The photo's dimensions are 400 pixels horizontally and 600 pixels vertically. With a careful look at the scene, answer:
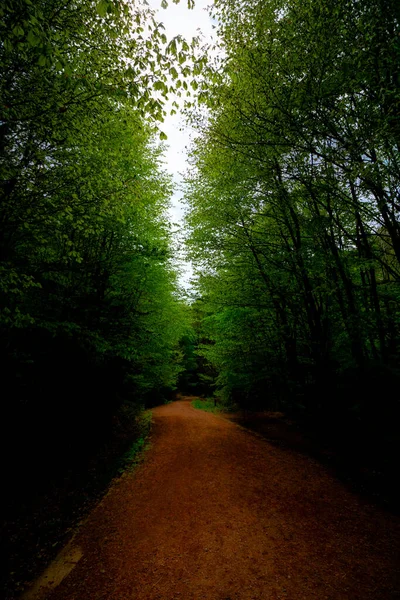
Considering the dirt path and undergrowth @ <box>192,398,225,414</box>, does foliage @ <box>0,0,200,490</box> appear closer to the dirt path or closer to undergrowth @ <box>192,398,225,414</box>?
the dirt path

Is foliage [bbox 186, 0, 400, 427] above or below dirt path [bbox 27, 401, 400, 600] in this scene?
above

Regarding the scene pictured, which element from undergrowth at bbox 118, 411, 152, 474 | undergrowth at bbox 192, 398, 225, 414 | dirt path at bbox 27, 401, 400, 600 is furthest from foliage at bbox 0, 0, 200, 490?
undergrowth at bbox 192, 398, 225, 414

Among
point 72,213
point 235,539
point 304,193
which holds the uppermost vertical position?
point 304,193

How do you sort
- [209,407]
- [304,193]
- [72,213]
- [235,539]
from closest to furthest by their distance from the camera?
[235,539]
[72,213]
[304,193]
[209,407]

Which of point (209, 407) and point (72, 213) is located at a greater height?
point (72, 213)

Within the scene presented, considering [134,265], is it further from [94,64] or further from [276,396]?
[276,396]

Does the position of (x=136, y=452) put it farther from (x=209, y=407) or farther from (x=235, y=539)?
(x=209, y=407)

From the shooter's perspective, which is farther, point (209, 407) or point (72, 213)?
point (209, 407)

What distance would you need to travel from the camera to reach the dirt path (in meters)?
3.16

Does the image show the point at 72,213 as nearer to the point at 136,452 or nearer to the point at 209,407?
the point at 136,452

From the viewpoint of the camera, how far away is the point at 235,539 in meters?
3.91

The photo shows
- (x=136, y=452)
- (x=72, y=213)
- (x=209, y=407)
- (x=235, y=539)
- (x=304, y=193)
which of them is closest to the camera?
(x=235, y=539)

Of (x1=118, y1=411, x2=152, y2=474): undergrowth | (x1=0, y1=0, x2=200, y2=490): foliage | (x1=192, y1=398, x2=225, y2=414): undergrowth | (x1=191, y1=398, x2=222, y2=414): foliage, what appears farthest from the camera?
(x1=191, y1=398, x2=222, y2=414): foliage

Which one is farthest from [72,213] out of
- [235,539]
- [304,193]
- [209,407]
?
[209,407]
